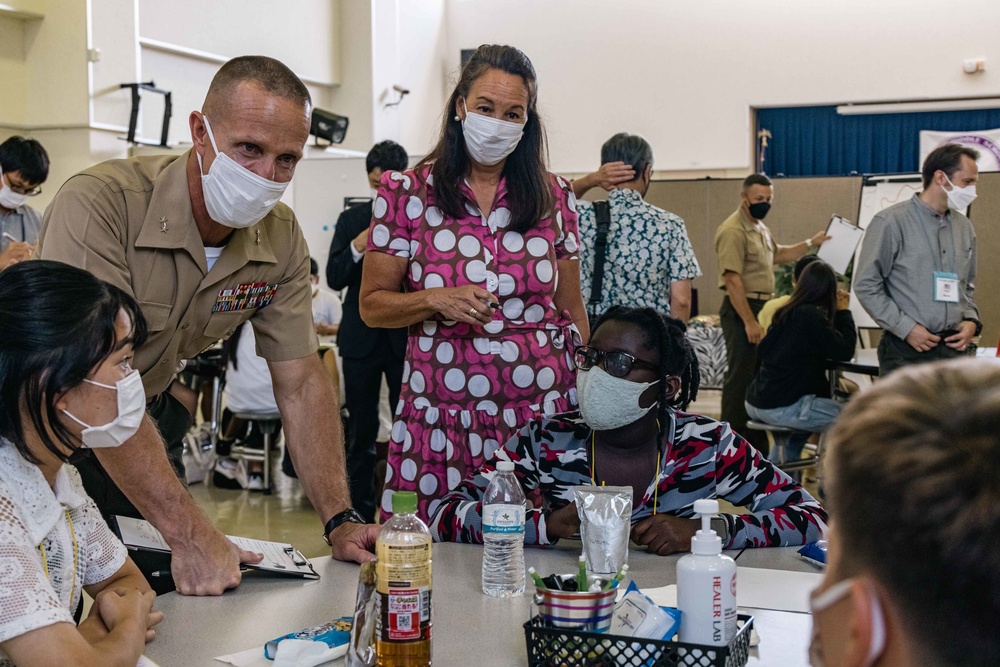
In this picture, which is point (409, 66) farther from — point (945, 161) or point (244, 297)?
point (244, 297)

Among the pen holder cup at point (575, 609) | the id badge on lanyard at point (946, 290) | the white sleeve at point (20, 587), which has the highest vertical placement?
the id badge on lanyard at point (946, 290)

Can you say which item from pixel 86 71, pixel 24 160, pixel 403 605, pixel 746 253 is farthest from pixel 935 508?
pixel 86 71

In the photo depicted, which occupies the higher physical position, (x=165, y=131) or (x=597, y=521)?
(x=165, y=131)

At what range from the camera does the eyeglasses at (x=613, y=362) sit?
204 centimetres

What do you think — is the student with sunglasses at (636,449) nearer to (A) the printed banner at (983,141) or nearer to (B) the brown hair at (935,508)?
(B) the brown hair at (935,508)

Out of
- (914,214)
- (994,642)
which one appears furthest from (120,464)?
(914,214)

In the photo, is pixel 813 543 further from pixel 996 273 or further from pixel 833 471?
pixel 996 273

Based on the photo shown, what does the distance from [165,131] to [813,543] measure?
284 inches

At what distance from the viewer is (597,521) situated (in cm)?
167

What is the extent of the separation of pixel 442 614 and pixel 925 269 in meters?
3.63

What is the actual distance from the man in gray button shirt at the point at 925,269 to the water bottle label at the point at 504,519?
3312mm

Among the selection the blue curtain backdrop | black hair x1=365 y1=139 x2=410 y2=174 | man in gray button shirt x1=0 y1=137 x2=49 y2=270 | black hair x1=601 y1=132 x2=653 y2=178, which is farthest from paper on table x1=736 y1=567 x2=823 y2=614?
the blue curtain backdrop

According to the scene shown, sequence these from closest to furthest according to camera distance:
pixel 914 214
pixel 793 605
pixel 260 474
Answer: pixel 793 605 → pixel 914 214 → pixel 260 474

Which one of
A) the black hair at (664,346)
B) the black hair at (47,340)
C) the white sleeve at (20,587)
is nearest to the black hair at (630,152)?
the black hair at (664,346)
